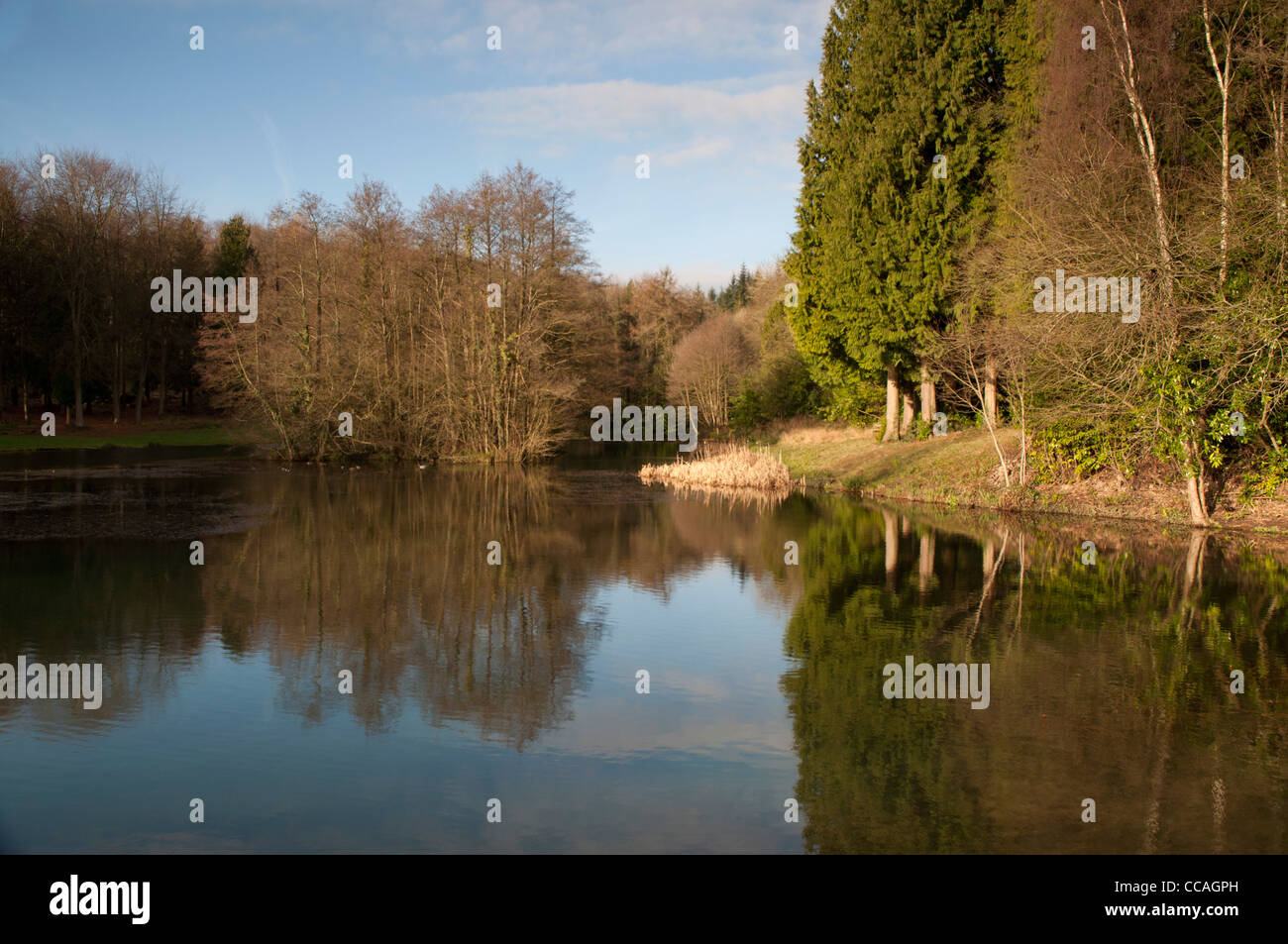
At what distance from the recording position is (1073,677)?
330 inches

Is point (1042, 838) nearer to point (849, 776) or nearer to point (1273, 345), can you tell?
point (849, 776)

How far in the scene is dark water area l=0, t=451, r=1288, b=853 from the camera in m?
5.44

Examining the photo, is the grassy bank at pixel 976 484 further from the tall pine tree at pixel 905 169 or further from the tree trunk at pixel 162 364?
the tree trunk at pixel 162 364

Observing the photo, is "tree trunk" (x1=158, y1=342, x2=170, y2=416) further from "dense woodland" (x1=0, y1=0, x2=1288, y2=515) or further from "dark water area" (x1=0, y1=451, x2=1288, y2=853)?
"dark water area" (x1=0, y1=451, x2=1288, y2=853)

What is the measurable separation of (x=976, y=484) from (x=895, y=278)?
21.9 feet

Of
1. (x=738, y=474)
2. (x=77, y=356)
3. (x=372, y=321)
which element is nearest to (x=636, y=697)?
(x=738, y=474)

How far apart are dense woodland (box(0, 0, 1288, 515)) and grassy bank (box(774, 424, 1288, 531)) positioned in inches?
19.4

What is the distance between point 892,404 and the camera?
29.1 m

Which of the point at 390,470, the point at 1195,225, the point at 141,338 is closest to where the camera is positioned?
the point at 1195,225

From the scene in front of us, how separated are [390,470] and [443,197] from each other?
39.4ft

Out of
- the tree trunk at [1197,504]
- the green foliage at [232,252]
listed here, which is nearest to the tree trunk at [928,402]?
the tree trunk at [1197,504]
